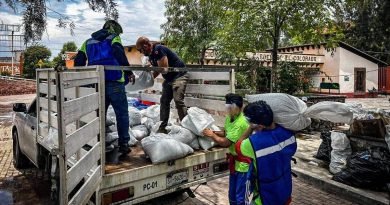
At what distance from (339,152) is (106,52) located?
461cm

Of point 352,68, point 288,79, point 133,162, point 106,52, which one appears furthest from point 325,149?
point 352,68

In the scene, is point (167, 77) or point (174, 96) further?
point (167, 77)

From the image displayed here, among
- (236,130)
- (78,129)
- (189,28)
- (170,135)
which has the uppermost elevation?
(189,28)

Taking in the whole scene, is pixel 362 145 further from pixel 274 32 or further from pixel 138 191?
pixel 274 32

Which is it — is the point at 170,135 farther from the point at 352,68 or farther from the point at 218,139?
the point at 352,68

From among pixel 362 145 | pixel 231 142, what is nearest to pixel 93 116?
pixel 231 142

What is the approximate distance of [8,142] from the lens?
948cm

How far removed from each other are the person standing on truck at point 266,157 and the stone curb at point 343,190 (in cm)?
294

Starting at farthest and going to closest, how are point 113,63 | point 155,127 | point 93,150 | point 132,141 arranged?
1. point 155,127
2. point 132,141
3. point 113,63
4. point 93,150

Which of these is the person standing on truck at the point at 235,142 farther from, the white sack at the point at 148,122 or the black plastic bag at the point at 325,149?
the black plastic bag at the point at 325,149

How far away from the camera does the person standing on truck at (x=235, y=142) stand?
3594 mm

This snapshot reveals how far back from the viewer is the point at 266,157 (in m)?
2.71

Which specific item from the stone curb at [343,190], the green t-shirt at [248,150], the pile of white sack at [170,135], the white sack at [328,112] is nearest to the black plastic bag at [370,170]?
the stone curb at [343,190]

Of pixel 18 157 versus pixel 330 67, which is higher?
pixel 330 67
